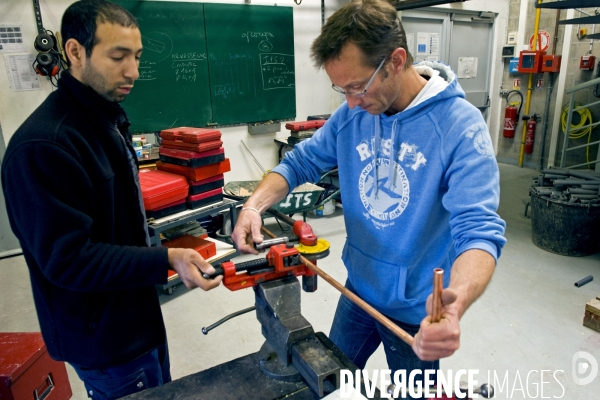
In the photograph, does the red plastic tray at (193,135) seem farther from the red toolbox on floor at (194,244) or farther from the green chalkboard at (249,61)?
the green chalkboard at (249,61)

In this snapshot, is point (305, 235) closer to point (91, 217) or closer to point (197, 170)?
point (91, 217)

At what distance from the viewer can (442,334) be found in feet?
2.44

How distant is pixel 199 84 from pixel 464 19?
4041 mm

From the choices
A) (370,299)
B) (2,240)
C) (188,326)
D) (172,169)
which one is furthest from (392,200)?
(2,240)

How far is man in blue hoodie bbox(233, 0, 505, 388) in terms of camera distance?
0.98m

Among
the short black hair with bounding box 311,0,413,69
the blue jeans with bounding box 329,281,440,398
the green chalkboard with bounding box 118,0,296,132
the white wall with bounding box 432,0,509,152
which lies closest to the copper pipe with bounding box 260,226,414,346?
the blue jeans with bounding box 329,281,440,398

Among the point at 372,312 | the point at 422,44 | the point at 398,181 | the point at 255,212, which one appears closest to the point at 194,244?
the point at 255,212

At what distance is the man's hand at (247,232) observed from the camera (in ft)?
4.14

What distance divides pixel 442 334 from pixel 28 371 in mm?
1657

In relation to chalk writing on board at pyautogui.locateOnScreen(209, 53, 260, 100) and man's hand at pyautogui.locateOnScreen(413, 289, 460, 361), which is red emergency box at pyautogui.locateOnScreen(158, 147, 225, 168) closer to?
chalk writing on board at pyautogui.locateOnScreen(209, 53, 260, 100)

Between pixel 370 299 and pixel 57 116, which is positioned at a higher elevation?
pixel 57 116

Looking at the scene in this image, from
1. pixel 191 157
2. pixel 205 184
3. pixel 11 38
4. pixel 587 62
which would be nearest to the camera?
pixel 191 157

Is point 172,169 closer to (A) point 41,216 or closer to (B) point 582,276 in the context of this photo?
(A) point 41,216

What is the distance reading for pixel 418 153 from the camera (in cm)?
110
